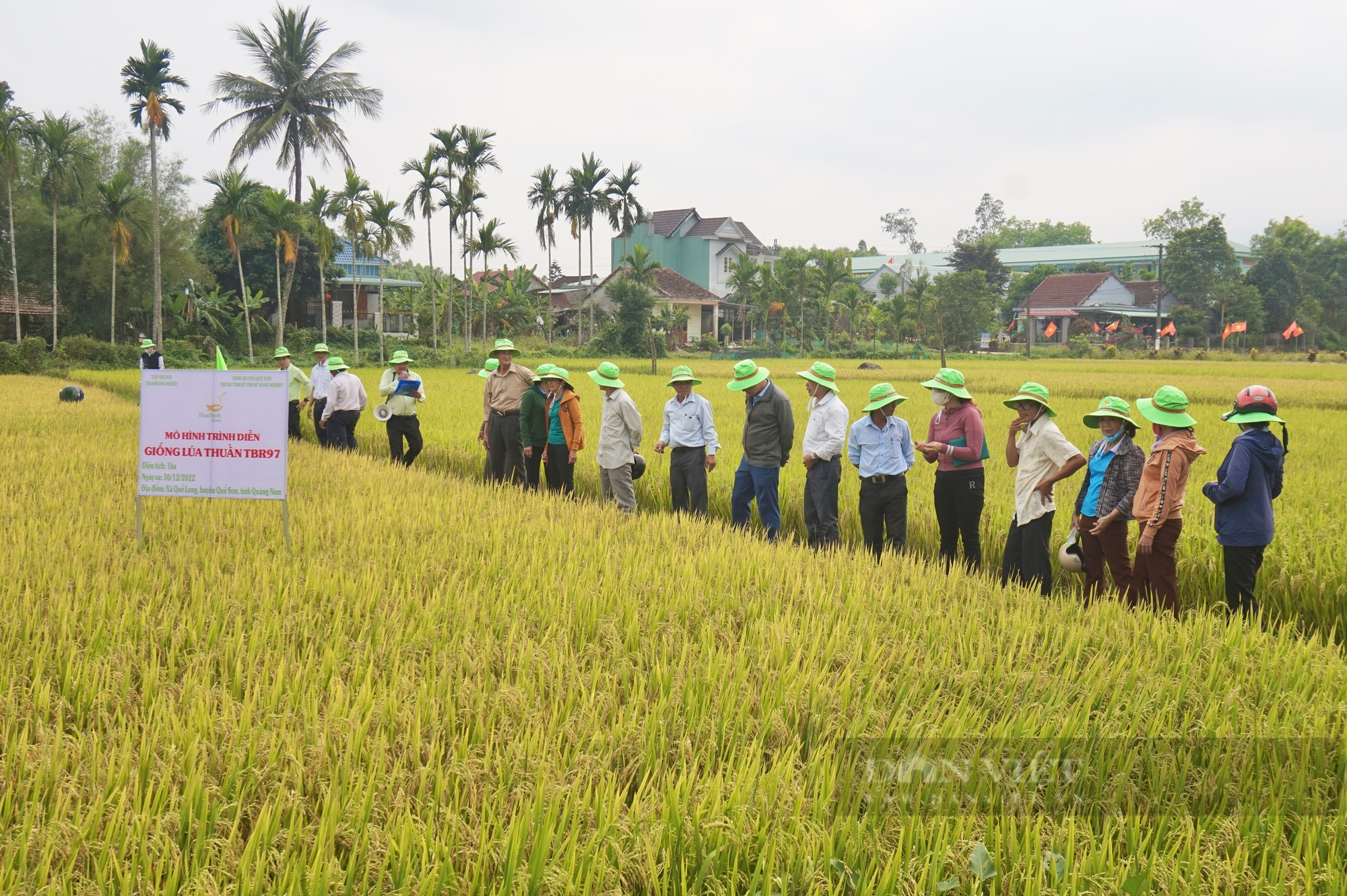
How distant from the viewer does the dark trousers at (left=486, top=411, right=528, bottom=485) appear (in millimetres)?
9164

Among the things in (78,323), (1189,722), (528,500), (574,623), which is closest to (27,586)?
(574,623)

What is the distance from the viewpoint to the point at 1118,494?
18.1 feet

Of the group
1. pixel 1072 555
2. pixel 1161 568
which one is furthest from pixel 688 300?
pixel 1161 568

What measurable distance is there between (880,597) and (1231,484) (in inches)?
87.8

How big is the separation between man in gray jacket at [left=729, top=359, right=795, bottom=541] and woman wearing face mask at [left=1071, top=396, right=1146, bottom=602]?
240cm

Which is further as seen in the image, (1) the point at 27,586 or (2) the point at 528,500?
(2) the point at 528,500

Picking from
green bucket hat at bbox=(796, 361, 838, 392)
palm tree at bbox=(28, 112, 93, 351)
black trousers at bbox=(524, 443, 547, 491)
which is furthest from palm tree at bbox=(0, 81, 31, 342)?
green bucket hat at bbox=(796, 361, 838, 392)

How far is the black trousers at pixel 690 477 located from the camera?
8.02 meters

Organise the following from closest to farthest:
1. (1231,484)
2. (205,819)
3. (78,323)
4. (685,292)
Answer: (205,819) → (1231,484) → (78,323) → (685,292)

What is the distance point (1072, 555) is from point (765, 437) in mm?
2540

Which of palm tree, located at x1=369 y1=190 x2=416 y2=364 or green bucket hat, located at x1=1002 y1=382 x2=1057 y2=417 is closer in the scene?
green bucket hat, located at x1=1002 y1=382 x2=1057 y2=417

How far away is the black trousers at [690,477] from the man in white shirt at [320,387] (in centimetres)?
541

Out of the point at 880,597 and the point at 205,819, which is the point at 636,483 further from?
the point at 205,819

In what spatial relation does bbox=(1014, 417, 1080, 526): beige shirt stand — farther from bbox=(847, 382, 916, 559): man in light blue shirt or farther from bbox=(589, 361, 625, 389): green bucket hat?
bbox=(589, 361, 625, 389): green bucket hat
